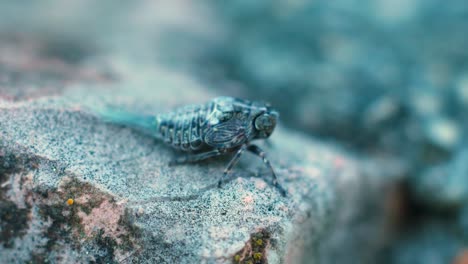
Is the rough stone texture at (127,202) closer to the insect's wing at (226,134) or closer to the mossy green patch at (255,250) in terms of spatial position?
the mossy green patch at (255,250)

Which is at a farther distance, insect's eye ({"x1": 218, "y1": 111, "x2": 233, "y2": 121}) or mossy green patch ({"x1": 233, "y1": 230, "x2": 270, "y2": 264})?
insect's eye ({"x1": 218, "y1": 111, "x2": 233, "y2": 121})

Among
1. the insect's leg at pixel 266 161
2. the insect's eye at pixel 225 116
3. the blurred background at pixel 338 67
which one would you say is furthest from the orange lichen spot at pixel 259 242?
the blurred background at pixel 338 67

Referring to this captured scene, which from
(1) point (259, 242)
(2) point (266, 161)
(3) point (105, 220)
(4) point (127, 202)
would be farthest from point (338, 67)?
(3) point (105, 220)

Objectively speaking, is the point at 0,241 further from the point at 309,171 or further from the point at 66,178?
the point at 309,171

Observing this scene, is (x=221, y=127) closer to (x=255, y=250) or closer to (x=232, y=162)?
(x=232, y=162)

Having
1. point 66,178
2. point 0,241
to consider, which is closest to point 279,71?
point 66,178

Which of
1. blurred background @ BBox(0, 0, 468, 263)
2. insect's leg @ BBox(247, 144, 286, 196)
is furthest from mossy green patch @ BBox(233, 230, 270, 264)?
blurred background @ BBox(0, 0, 468, 263)

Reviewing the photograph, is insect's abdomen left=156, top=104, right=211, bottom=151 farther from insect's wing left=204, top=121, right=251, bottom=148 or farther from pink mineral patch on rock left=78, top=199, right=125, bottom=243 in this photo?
pink mineral patch on rock left=78, top=199, right=125, bottom=243
